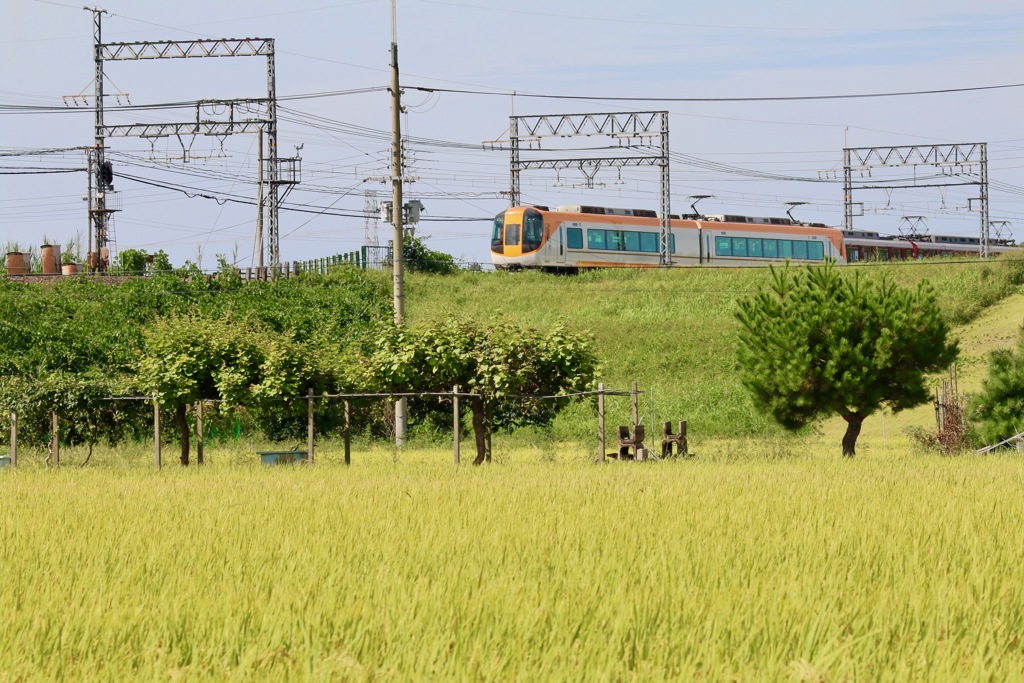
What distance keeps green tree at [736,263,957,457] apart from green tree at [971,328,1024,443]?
1.00 m

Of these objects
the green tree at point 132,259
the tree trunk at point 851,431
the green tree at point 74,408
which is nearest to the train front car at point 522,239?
the green tree at point 132,259

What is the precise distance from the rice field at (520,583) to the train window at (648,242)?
1444 inches

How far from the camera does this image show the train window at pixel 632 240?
5188cm

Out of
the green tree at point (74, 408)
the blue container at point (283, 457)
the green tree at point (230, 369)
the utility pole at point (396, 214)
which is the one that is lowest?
the blue container at point (283, 457)

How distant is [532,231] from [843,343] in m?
24.8

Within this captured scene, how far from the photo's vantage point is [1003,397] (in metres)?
25.9

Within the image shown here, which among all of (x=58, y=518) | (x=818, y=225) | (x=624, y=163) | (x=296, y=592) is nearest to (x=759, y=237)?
(x=818, y=225)

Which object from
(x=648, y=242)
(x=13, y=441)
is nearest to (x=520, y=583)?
(x=13, y=441)

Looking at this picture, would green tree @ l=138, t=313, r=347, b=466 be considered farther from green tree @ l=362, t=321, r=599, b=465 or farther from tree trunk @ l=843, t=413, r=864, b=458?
tree trunk @ l=843, t=413, r=864, b=458

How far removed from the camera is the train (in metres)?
49.3

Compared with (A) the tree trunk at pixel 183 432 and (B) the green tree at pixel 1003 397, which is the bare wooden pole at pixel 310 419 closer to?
(A) the tree trunk at pixel 183 432

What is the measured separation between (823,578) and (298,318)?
35939 millimetres

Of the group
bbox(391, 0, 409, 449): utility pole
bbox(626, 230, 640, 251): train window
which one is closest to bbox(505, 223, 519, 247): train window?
bbox(626, 230, 640, 251): train window

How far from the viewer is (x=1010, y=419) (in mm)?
25703
